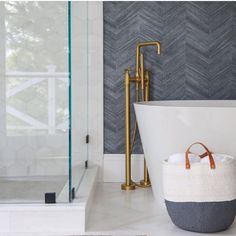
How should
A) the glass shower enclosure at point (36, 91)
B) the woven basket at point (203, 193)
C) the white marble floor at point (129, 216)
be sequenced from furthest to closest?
the glass shower enclosure at point (36, 91) → the white marble floor at point (129, 216) → the woven basket at point (203, 193)

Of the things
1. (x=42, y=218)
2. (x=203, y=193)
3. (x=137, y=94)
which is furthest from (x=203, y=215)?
(x=137, y=94)

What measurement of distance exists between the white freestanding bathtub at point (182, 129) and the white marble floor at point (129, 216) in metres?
0.23

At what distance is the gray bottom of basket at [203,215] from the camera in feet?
8.41

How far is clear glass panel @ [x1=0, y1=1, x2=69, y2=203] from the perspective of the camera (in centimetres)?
323

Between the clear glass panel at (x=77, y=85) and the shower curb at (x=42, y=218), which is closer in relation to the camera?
the shower curb at (x=42, y=218)

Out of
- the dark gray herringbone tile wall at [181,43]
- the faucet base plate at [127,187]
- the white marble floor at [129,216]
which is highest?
the dark gray herringbone tile wall at [181,43]

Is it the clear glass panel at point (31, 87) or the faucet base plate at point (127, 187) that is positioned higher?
the clear glass panel at point (31, 87)

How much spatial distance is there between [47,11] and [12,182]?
1265 mm

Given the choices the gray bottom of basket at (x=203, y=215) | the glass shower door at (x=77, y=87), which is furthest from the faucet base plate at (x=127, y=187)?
the gray bottom of basket at (x=203, y=215)

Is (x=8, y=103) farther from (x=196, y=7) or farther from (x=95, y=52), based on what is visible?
(x=196, y=7)

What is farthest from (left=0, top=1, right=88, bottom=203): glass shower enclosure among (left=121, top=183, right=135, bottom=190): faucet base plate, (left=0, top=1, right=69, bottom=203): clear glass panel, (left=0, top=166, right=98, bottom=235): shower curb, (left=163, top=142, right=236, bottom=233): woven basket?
(left=163, top=142, right=236, bottom=233): woven basket

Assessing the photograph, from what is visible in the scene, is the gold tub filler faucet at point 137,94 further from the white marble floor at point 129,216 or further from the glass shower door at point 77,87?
the glass shower door at point 77,87

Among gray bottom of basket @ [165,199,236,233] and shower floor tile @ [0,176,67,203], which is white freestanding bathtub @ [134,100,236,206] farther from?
shower floor tile @ [0,176,67,203]

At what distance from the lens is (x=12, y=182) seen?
10.3ft
